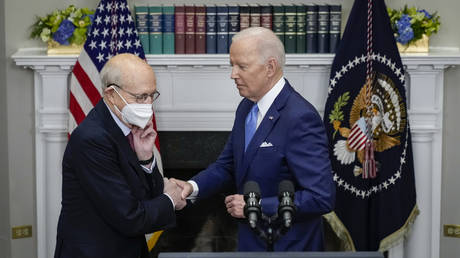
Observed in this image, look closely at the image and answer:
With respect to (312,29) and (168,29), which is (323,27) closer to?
(312,29)

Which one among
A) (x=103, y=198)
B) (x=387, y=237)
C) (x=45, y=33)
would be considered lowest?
(x=387, y=237)

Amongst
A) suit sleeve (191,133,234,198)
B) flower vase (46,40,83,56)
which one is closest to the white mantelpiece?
flower vase (46,40,83,56)

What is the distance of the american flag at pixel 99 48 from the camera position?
436 cm

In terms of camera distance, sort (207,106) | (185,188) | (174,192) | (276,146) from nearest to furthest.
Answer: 1. (276,146)
2. (174,192)
3. (185,188)
4. (207,106)

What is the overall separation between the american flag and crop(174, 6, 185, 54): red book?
0.28 meters

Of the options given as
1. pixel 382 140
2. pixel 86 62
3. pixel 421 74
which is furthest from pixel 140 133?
pixel 421 74

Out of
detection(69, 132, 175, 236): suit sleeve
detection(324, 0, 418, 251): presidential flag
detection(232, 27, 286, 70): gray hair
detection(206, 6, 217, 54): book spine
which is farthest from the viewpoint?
detection(206, 6, 217, 54): book spine

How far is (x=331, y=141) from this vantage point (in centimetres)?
438

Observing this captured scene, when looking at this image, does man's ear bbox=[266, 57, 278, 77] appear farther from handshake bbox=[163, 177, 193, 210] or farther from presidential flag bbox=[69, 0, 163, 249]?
presidential flag bbox=[69, 0, 163, 249]

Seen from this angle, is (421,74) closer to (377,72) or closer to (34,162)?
(377,72)

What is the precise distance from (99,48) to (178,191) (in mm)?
1936

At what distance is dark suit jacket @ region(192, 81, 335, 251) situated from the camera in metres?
2.44

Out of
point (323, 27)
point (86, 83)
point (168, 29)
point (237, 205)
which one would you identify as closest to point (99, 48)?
point (86, 83)

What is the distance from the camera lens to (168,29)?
179 inches
